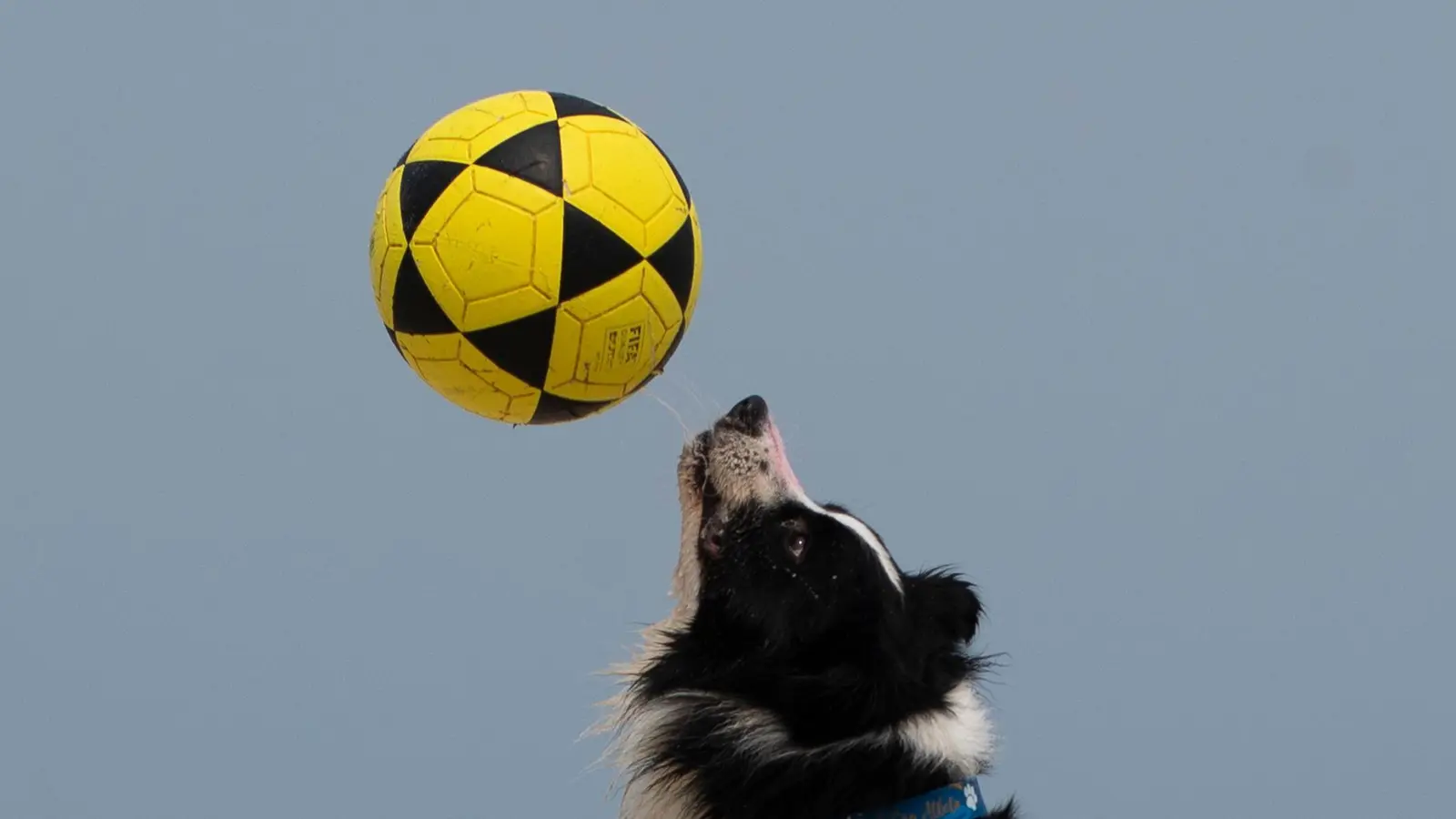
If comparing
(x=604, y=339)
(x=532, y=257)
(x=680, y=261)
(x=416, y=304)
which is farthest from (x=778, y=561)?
(x=416, y=304)

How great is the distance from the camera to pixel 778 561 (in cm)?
594

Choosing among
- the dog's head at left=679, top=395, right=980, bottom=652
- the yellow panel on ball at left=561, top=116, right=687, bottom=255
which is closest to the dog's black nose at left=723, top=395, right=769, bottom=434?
the dog's head at left=679, top=395, right=980, bottom=652

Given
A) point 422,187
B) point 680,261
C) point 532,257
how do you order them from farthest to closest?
point 680,261
point 422,187
point 532,257

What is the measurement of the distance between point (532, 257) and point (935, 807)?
1503mm

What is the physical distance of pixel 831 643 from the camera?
5789 millimetres

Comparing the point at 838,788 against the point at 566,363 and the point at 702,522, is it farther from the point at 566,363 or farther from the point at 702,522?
the point at 566,363

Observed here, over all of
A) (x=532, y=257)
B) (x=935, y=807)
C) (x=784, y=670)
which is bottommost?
(x=935, y=807)

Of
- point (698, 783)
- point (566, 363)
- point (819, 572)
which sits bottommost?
point (698, 783)

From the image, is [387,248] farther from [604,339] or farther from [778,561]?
[778,561]

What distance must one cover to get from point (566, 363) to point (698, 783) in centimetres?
101

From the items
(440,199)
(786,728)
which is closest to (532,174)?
(440,199)

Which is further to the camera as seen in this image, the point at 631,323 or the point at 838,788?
the point at 631,323

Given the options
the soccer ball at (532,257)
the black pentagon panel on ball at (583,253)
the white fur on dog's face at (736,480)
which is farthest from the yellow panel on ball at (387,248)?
the white fur on dog's face at (736,480)

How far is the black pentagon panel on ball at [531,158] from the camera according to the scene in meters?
5.94
